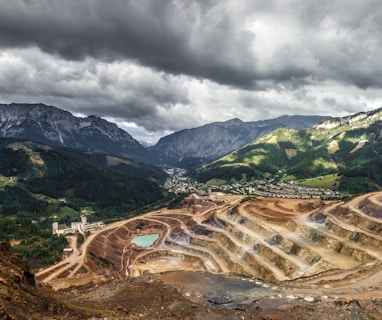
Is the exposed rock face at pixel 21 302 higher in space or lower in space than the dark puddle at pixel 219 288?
higher

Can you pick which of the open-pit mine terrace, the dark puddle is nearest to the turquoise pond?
the open-pit mine terrace

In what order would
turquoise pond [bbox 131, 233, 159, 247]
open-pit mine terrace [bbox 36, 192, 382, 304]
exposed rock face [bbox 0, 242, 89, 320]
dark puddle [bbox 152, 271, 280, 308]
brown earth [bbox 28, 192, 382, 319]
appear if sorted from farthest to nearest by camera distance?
1. turquoise pond [bbox 131, 233, 159, 247]
2. open-pit mine terrace [bbox 36, 192, 382, 304]
3. dark puddle [bbox 152, 271, 280, 308]
4. brown earth [bbox 28, 192, 382, 319]
5. exposed rock face [bbox 0, 242, 89, 320]

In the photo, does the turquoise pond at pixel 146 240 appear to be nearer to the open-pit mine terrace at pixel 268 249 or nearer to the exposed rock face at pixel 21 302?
the open-pit mine terrace at pixel 268 249

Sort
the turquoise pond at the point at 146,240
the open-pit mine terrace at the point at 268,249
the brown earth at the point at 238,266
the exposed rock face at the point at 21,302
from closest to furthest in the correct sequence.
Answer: the exposed rock face at the point at 21,302, the brown earth at the point at 238,266, the open-pit mine terrace at the point at 268,249, the turquoise pond at the point at 146,240

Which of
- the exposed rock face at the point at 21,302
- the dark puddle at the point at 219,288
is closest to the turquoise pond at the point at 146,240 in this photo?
the dark puddle at the point at 219,288

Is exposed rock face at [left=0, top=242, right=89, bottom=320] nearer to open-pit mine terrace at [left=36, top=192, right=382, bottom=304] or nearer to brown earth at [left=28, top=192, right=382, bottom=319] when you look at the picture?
brown earth at [left=28, top=192, right=382, bottom=319]

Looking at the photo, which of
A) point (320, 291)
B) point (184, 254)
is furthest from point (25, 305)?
point (184, 254)

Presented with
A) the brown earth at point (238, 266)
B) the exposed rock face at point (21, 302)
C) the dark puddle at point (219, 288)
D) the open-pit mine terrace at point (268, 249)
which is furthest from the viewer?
the open-pit mine terrace at point (268, 249)

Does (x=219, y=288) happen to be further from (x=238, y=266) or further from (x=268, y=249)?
(x=268, y=249)

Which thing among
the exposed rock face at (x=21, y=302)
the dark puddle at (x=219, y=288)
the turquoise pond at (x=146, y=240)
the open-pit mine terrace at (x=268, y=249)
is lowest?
the turquoise pond at (x=146, y=240)
